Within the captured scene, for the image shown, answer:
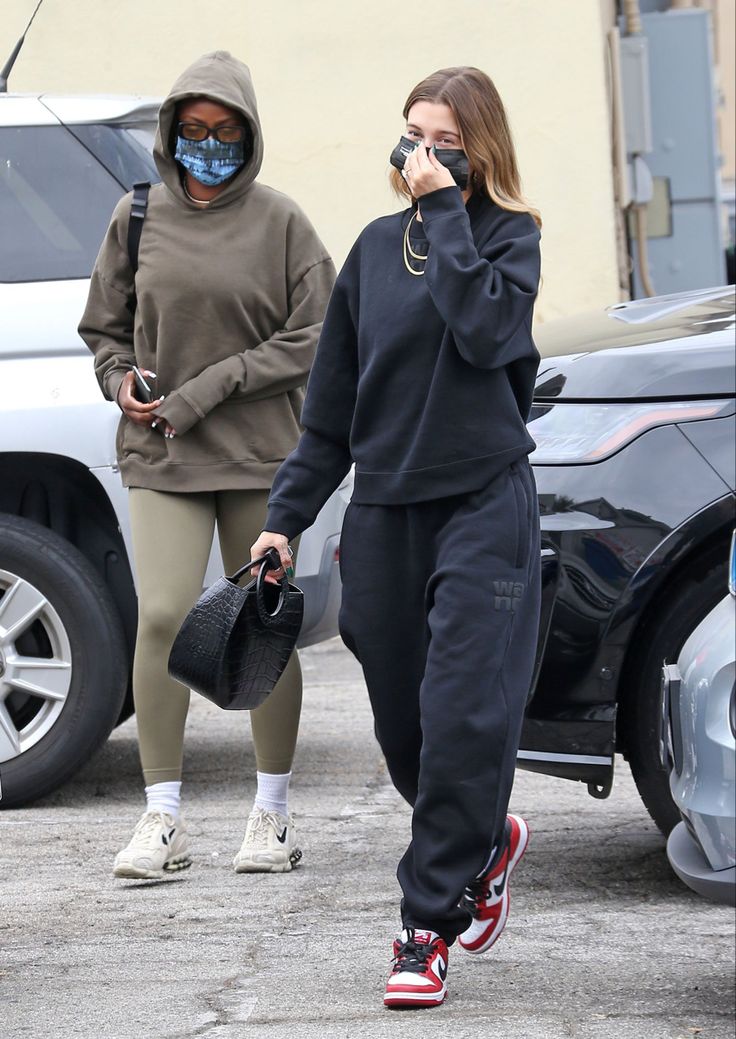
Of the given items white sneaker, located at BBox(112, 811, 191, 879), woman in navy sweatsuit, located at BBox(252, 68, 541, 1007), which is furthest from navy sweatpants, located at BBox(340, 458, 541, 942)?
white sneaker, located at BBox(112, 811, 191, 879)

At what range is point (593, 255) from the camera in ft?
33.8

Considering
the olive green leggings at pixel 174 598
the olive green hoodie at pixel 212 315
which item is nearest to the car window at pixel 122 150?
the olive green hoodie at pixel 212 315

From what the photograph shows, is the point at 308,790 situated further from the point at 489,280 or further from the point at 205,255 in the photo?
the point at 489,280

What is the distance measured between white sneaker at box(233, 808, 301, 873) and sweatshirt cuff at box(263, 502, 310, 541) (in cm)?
109

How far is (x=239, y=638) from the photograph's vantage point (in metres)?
3.54

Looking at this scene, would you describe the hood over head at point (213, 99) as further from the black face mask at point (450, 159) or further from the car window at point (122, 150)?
the black face mask at point (450, 159)

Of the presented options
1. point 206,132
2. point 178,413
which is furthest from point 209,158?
point 178,413

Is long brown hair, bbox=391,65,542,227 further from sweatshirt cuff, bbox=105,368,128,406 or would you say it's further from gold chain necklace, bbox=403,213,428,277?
sweatshirt cuff, bbox=105,368,128,406

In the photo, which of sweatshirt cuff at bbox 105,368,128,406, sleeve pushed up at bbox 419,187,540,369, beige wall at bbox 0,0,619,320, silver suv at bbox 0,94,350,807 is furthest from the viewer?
beige wall at bbox 0,0,619,320

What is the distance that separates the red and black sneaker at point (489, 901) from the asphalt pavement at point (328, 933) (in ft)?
0.25

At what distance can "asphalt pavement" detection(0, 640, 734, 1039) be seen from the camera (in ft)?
10.5

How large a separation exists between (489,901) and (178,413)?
1460 millimetres

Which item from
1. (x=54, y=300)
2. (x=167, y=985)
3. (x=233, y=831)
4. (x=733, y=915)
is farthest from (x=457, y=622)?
(x=54, y=300)

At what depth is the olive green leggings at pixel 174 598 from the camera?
168 inches
